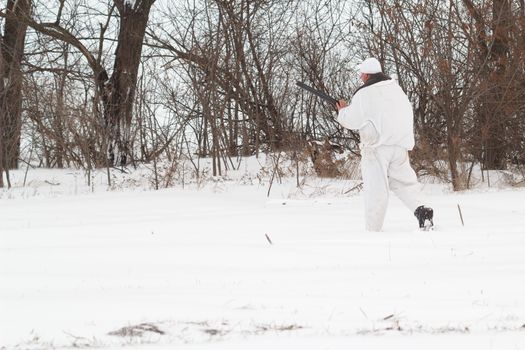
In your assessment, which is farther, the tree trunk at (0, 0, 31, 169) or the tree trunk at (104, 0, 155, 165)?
the tree trunk at (104, 0, 155, 165)

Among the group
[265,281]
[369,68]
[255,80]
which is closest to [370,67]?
[369,68]

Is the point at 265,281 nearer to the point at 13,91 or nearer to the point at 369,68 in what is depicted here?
the point at 369,68

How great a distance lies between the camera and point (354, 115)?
751cm

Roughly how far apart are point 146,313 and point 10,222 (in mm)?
6135

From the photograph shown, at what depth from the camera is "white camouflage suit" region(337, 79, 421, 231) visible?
741cm

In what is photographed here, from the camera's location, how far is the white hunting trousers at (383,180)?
7.47 m

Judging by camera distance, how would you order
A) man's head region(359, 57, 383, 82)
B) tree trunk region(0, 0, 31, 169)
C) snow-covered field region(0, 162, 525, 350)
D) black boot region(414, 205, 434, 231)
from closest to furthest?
snow-covered field region(0, 162, 525, 350), black boot region(414, 205, 434, 231), man's head region(359, 57, 383, 82), tree trunk region(0, 0, 31, 169)

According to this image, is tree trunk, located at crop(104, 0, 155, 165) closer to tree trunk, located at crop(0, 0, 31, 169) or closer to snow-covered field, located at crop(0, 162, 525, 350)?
tree trunk, located at crop(0, 0, 31, 169)

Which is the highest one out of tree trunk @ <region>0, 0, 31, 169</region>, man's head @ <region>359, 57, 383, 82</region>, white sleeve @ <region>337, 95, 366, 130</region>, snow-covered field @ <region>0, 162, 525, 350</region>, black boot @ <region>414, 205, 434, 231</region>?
tree trunk @ <region>0, 0, 31, 169</region>

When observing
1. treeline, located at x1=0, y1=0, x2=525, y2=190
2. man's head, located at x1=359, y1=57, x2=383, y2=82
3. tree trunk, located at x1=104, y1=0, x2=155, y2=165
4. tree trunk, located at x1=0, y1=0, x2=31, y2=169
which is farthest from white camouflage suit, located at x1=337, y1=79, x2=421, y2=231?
tree trunk, located at x1=104, y1=0, x2=155, y2=165

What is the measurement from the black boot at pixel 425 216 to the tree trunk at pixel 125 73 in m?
12.2

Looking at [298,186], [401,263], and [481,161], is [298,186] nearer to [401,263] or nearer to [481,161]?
[481,161]

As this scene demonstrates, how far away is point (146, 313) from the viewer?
13.4 ft

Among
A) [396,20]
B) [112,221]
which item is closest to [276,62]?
[396,20]
